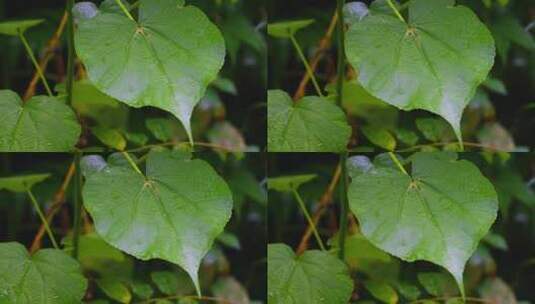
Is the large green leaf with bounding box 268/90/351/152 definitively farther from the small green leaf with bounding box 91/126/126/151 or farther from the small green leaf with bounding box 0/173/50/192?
the small green leaf with bounding box 0/173/50/192

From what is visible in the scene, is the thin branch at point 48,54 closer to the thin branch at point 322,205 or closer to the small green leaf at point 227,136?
the small green leaf at point 227,136

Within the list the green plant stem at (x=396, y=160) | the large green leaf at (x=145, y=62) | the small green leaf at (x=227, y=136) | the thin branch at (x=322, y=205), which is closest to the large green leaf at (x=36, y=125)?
the large green leaf at (x=145, y=62)

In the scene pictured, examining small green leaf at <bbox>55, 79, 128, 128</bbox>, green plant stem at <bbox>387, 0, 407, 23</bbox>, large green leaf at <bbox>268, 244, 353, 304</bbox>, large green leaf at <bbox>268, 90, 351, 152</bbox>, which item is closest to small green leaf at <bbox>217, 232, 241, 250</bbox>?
large green leaf at <bbox>268, 244, 353, 304</bbox>

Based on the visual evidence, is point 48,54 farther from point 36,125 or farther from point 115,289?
point 115,289

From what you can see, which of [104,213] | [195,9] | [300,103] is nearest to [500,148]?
[300,103]

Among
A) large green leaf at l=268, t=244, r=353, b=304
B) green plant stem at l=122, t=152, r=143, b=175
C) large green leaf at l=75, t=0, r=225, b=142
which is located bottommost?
large green leaf at l=268, t=244, r=353, b=304

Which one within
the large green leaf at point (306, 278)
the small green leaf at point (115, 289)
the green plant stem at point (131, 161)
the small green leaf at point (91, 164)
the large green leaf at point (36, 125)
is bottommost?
the small green leaf at point (115, 289)
